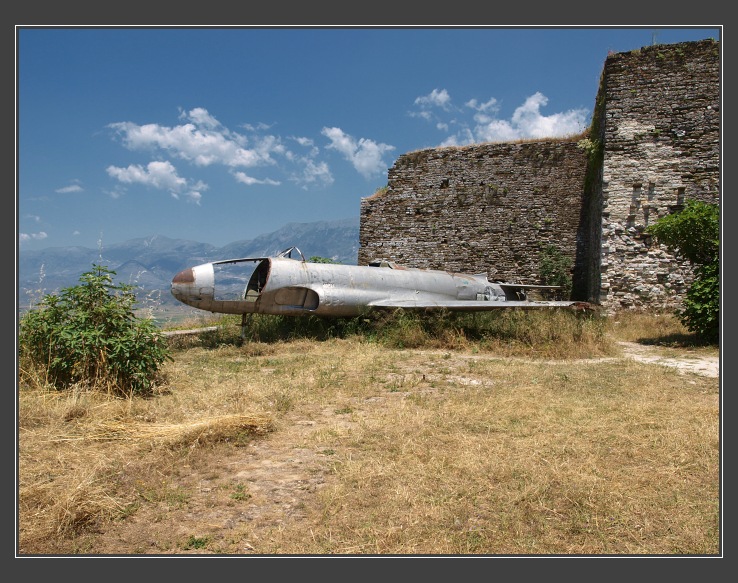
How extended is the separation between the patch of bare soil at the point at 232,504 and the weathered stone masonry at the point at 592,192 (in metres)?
11.8

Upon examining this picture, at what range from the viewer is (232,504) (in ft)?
10.2

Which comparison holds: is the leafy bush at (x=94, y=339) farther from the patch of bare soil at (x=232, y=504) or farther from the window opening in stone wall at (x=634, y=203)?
the window opening in stone wall at (x=634, y=203)

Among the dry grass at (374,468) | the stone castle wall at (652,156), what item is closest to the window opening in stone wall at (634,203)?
the stone castle wall at (652,156)

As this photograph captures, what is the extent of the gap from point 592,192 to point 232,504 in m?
15.6

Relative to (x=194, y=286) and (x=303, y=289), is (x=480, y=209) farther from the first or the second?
(x=194, y=286)

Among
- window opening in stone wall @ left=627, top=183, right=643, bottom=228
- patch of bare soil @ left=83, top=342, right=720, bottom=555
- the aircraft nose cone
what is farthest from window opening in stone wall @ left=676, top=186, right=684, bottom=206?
patch of bare soil @ left=83, top=342, right=720, bottom=555

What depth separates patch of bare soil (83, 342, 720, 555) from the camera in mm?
2695

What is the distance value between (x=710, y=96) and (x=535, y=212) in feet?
18.2

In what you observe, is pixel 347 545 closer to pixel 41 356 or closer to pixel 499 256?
pixel 41 356

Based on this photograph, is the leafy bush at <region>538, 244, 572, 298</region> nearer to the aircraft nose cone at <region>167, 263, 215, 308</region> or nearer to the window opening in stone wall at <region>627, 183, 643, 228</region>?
the window opening in stone wall at <region>627, 183, 643, 228</region>

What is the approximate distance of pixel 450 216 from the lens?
1767cm

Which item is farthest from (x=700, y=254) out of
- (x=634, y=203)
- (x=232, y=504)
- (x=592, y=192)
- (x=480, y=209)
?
(x=232, y=504)

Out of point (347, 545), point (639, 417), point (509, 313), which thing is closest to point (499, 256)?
point (509, 313)

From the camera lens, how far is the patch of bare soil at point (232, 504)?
2.70 meters
